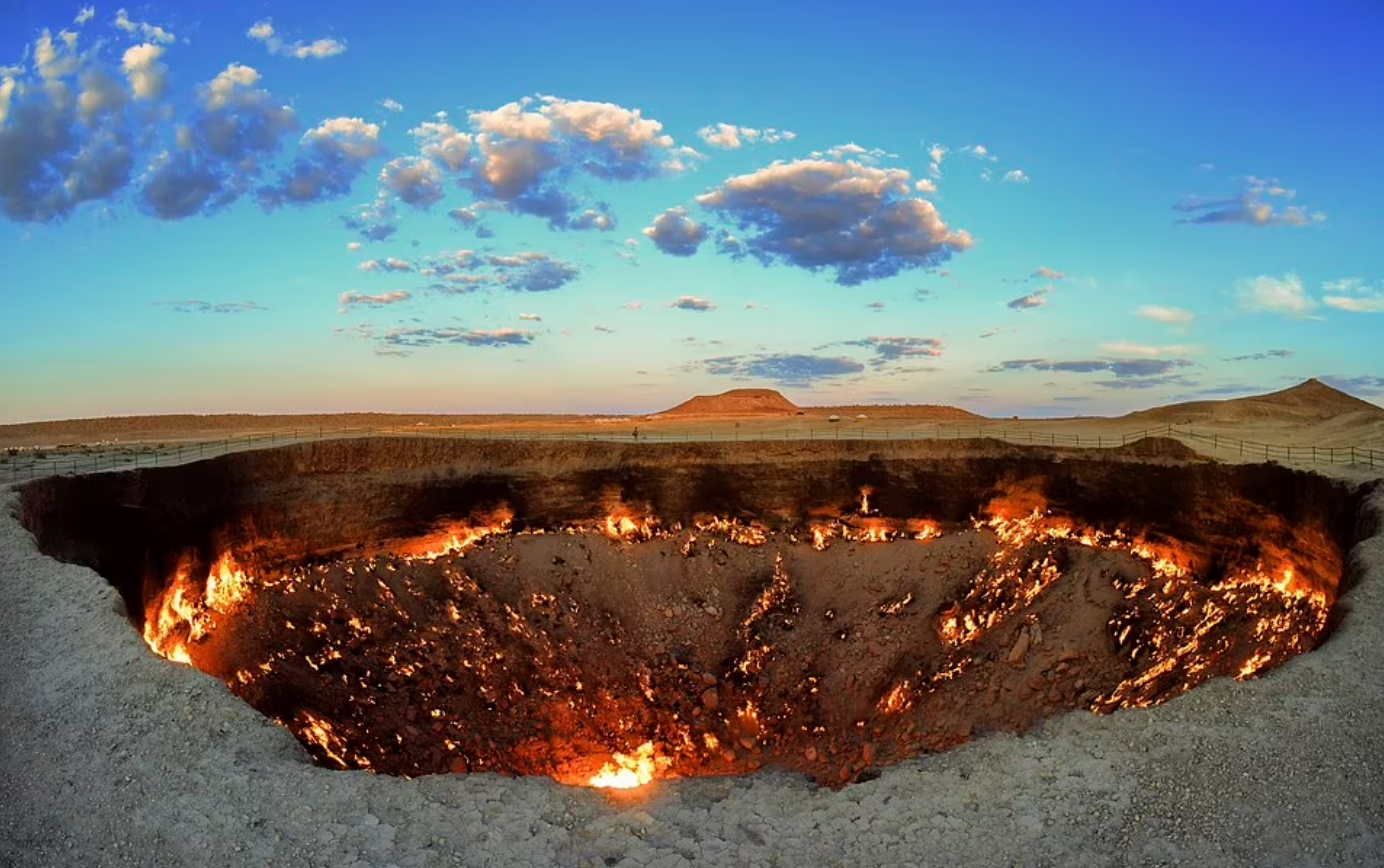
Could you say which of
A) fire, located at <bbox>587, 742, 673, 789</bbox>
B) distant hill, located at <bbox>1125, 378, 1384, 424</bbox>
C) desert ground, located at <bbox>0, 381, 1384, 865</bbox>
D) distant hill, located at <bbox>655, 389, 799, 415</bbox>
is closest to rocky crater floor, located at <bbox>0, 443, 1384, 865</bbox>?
desert ground, located at <bbox>0, 381, 1384, 865</bbox>

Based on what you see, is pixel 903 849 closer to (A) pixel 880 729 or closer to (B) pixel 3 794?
(B) pixel 3 794

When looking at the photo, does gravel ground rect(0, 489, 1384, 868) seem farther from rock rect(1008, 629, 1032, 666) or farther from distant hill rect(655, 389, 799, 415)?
distant hill rect(655, 389, 799, 415)

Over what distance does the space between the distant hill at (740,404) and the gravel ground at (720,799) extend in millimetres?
88041

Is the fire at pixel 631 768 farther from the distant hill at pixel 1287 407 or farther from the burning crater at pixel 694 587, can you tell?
the distant hill at pixel 1287 407

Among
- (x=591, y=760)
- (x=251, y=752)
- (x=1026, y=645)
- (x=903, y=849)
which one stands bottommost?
(x=591, y=760)

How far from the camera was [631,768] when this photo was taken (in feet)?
78.7

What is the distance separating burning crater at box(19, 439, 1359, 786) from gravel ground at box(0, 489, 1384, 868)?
7144mm

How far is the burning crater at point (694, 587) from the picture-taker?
77.0 feet

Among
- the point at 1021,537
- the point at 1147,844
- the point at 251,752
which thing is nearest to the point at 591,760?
the point at 251,752

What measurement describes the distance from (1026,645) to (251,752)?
22240 millimetres

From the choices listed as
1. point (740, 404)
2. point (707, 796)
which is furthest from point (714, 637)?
point (740, 404)

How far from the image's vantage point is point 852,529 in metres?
35.1

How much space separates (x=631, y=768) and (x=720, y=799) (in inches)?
514

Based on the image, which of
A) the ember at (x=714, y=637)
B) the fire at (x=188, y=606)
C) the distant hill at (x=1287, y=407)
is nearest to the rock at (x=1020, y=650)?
the ember at (x=714, y=637)
